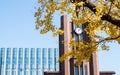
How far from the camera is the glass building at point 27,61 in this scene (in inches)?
3307

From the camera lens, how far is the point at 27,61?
280 feet

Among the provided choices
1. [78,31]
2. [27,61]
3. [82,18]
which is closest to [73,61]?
[78,31]

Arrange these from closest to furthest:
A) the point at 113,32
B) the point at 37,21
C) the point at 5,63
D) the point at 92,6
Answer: the point at 92,6, the point at 37,21, the point at 113,32, the point at 5,63

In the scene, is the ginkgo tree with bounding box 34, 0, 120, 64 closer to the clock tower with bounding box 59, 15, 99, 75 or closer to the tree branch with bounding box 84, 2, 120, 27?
the tree branch with bounding box 84, 2, 120, 27

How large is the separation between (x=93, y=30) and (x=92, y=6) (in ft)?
5.12

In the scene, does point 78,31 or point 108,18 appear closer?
point 108,18

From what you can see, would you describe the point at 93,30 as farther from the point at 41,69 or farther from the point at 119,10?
the point at 41,69

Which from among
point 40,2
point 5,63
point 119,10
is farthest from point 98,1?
point 5,63

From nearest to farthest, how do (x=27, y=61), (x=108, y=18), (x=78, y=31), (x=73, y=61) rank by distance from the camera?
(x=108, y=18) → (x=73, y=61) → (x=78, y=31) → (x=27, y=61)

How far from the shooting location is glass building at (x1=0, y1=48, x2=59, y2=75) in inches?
3307

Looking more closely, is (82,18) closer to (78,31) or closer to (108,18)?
(108,18)

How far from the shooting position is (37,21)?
1109 cm

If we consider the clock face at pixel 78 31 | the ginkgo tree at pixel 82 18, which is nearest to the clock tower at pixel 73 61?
the clock face at pixel 78 31

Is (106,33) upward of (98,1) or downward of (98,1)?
downward
